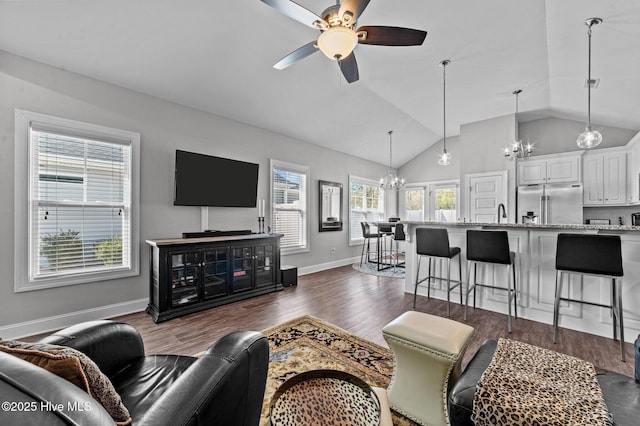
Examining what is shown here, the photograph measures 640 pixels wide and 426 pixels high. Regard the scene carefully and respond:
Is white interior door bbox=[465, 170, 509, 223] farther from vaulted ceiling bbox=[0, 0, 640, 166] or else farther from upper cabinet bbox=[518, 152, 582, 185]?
vaulted ceiling bbox=[0, 0, 640, 166]

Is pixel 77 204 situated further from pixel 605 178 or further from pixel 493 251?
pixel 605 178

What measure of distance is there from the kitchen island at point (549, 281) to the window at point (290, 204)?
269 centimetres

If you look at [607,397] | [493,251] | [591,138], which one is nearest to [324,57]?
[591,138]

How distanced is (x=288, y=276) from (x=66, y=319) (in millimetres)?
2728

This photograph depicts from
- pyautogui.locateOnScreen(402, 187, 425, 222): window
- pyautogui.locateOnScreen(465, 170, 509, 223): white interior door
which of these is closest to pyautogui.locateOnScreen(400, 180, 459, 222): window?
pyautogui.locateOnScreen(402, 187, 425, 222): window

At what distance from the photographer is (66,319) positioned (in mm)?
2854

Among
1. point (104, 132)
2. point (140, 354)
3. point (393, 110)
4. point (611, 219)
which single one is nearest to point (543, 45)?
point (393, 110)

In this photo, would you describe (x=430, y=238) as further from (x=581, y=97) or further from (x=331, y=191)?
(x=581, y=97)

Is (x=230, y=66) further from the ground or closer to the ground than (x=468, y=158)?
further from the ground

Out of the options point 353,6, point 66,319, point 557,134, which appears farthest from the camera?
point 557,134

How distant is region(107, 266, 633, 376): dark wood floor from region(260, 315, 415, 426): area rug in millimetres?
215

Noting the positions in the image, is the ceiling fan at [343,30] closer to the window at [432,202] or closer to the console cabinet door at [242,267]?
the console cabinet door at [242,267]

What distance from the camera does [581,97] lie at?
164 inches

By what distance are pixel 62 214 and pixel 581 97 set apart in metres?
7.21
